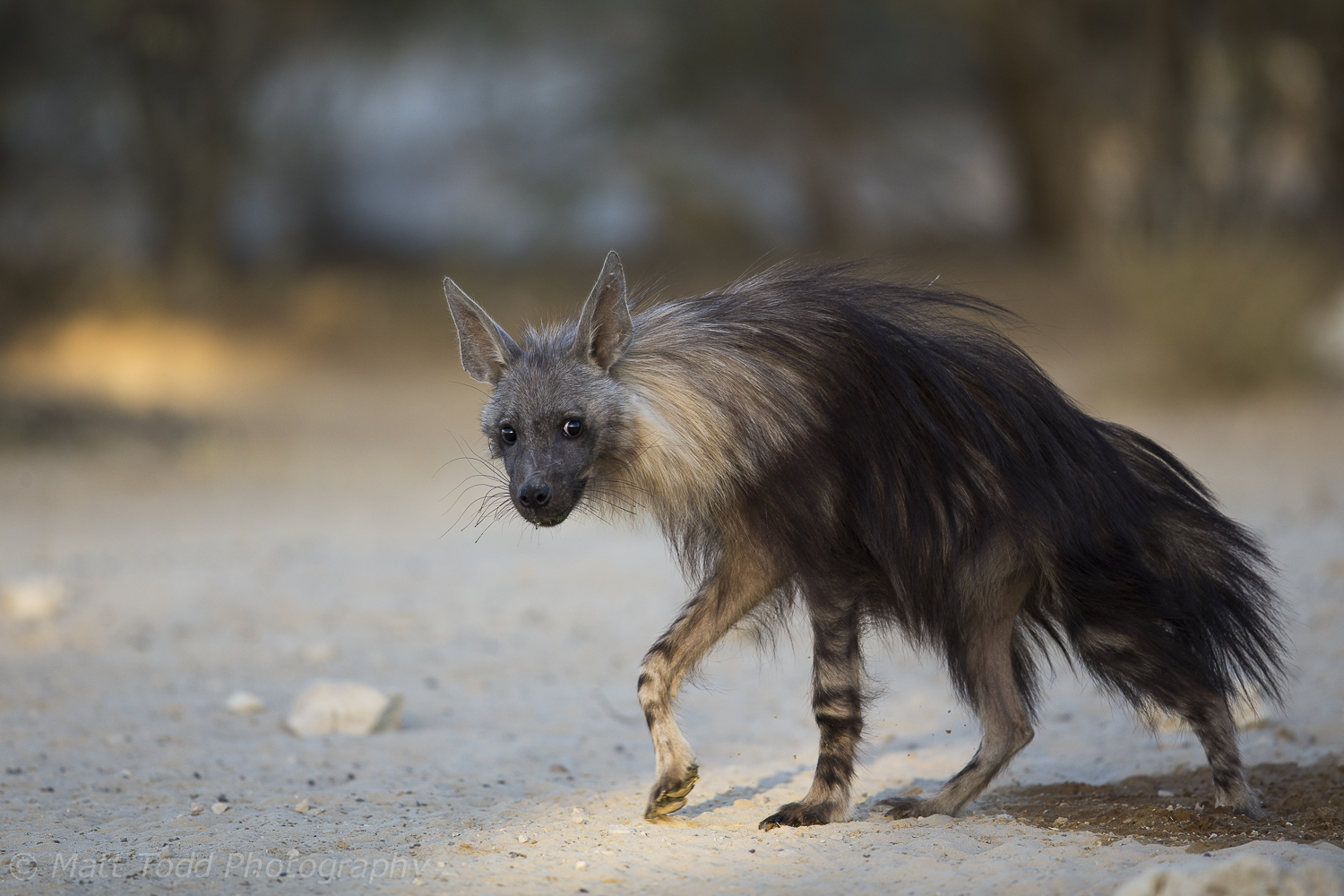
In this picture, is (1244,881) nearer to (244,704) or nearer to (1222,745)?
(1222,745)

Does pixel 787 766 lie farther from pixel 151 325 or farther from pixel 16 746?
pixel 151 325

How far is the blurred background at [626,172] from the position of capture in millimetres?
12539

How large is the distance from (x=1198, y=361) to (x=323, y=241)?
11.0m

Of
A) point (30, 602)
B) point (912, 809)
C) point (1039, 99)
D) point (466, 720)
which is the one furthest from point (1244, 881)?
point (1039, 99)

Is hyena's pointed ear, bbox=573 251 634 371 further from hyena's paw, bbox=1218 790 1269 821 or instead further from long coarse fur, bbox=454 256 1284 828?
hyena's paw, bbox=1218 790 1269 821

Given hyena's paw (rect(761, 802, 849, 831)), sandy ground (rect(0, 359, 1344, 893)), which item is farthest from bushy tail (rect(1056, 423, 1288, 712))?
hyena's paw (rect(761, 802, 849, 831))

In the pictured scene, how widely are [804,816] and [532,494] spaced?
3.41ft

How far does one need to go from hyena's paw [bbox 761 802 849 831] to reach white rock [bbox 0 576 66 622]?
3.76 metres

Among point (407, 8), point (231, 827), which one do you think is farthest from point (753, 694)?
point (407, 8)

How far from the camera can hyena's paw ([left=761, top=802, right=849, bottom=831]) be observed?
3.51 meters

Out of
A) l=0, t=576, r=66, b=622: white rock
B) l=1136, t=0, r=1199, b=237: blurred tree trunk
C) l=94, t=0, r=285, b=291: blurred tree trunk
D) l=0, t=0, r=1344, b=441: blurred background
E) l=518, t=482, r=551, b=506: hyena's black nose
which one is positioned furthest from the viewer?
l=94, t=0, r=285, b=291: blurred tree trunk

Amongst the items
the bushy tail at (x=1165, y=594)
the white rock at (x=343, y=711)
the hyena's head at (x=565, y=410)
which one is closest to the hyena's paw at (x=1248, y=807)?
the bushy tail at (x=1165, y=594)

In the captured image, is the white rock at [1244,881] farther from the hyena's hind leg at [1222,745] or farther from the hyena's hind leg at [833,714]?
the hyena's hind leg at [833,714]

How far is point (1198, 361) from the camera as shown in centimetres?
1036
